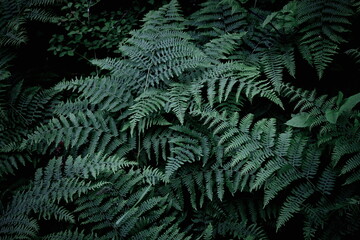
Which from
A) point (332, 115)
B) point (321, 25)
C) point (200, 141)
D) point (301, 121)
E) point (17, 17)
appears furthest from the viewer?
point (17, 17)

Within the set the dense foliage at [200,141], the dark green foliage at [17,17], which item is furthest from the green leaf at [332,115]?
the dark green foliage at [17,17]

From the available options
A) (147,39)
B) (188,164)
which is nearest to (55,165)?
(188,164)

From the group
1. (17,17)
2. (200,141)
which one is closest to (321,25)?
(200,141)

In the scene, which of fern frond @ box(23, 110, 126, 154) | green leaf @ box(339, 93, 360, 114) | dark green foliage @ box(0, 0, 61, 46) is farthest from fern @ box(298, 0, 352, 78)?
dark green foliage @ box(0, 0, 61, 46)

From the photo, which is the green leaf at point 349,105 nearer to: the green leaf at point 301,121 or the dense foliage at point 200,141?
the dense foliage at point 200,141

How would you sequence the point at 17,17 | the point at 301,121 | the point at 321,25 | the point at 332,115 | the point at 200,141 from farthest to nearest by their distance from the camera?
the point at 17,17 < the point at 321,25 < the point at 200,141 < the point at 301,121 < the point at 332,115

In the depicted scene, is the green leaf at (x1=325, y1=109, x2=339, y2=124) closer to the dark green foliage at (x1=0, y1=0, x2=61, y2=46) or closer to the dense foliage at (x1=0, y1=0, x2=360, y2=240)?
the dense foliage at (x1=0, y1=0, x2=360, y2=240)

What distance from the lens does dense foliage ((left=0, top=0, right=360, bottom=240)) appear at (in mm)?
2539

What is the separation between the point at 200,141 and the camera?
9.74 feet

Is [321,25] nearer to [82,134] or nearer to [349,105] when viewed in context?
[349,105]

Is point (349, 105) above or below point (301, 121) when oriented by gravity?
above

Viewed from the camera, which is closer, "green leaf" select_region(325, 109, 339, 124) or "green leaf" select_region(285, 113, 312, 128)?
"green leaf" select_region(325, 109, 339, 124)

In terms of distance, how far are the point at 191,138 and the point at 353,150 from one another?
148 cm

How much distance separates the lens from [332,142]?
2.54 metres
